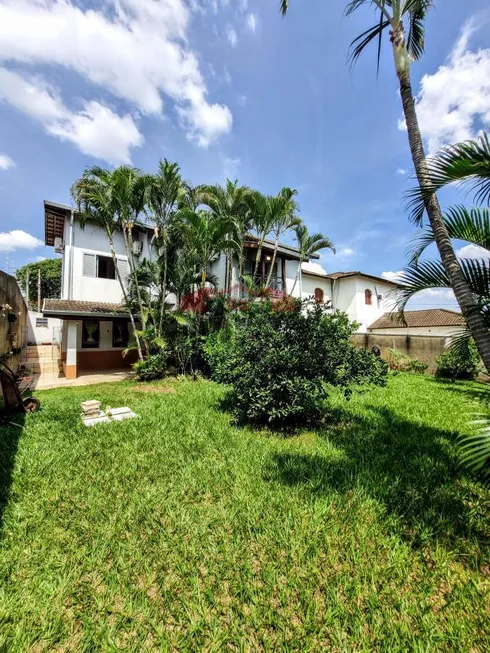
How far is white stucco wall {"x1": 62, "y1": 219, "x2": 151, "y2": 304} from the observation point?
13.2m

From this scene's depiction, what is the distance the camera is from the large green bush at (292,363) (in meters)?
5.40

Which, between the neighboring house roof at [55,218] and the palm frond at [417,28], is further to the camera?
the neighboring house roof at [55,218]

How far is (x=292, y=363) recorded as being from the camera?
5.36m

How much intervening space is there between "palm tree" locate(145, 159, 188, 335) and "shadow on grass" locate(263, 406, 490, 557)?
29.1 ft

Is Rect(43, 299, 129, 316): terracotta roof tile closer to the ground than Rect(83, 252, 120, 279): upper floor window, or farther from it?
closer to the ground

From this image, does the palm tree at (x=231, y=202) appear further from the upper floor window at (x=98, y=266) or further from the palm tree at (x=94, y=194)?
the upper floor window at (x=98, y=266)

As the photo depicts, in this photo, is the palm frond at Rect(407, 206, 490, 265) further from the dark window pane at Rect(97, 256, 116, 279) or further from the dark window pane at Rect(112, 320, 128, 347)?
the dark window pane at Rect(112, 320, 128, 347)

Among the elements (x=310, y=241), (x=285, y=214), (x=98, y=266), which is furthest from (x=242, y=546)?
(x=310, y=241)

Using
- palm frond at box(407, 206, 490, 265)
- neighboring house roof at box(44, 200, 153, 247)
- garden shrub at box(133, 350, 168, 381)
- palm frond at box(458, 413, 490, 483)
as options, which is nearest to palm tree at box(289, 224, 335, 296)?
neighboring house roof at box(44, 200, 153, 247)

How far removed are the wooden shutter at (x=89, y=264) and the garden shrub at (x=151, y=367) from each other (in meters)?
5.62

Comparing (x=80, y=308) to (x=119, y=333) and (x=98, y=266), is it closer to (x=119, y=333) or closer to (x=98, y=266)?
(x=98, y=266)

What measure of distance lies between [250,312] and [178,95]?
8050 millimetres

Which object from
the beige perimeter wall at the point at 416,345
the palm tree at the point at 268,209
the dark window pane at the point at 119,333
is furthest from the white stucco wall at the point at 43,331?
the beige perimeter wall at the point at 416,345

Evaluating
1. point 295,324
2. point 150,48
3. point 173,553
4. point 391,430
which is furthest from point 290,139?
point 173,553
